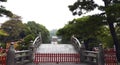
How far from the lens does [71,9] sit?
57.6 ft

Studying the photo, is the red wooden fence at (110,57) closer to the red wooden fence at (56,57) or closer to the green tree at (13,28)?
the red wooden fence at (56,57)

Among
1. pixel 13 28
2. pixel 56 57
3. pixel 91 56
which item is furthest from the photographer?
pixel 13 28

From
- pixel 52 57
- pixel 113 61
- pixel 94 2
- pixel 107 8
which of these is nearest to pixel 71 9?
pixel 94 2

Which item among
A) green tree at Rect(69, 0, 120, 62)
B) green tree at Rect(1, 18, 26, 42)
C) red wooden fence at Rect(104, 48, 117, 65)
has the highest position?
green tree at Rect(1, 18, 26, 42)

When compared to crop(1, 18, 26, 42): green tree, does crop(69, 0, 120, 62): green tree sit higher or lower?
lower

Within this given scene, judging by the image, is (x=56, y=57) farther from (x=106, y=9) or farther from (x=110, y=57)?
(x=106, y=9)

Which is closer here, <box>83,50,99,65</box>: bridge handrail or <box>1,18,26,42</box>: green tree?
<box>83,50,99,65</box>: bridge handrail

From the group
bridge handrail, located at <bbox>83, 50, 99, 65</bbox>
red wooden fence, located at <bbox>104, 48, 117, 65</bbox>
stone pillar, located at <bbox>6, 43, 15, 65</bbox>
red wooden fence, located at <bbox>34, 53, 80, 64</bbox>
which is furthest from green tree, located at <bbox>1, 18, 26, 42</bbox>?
red wooden fence, located at <bbox>104, 48, 117, 65</bbox>

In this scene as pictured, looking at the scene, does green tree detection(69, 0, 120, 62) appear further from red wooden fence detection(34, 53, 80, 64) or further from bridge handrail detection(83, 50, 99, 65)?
red wooden fence detection(34, 53, 80, 64)

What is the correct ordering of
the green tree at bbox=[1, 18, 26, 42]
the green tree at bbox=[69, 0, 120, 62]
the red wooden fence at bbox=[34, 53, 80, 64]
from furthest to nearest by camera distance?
the green tree at bbox=[1, 18, 26, 42], the red wooden fence at bbox=[34, 53, 80, 64], the green tree at bbox=[69, 0, 120, 62]

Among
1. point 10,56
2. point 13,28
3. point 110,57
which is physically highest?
point 13,28

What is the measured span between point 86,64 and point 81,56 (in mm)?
2560

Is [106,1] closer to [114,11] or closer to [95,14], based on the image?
[95,14]

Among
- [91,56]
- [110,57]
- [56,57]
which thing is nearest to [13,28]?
[56,57]
